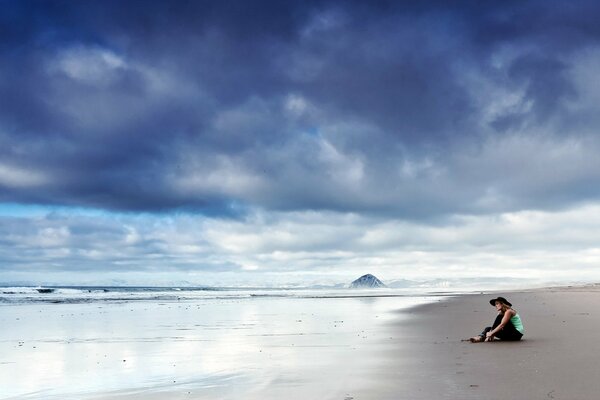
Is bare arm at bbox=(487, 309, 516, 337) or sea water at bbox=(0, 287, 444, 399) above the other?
bare arm at bbox=(487, 309, 516, 337)

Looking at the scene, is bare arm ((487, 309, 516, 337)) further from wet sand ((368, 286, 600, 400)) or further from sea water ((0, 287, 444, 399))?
sea water ((0, 287, 444, 399))

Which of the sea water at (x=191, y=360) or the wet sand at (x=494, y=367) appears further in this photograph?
the sea water at (x=191, y=360)

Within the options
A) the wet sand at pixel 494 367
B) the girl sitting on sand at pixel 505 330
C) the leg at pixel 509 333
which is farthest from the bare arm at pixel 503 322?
the wet sand at pixel 494 367

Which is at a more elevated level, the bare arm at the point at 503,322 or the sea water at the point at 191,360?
the bare arm at the point at 503,322

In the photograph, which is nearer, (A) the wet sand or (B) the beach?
(A) the wet sand

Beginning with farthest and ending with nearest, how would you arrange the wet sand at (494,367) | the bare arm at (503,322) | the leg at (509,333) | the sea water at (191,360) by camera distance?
1. the leg at (509,333)
2. the bare arm at (503,322)
3. the sea water at (191,360)
4. the wet sand at (494,367)

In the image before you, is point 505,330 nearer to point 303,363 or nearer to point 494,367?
point 494,367

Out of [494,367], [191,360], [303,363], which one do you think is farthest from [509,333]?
[191,360]

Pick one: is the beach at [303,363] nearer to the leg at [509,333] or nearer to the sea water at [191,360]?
the sea water at [191,360]

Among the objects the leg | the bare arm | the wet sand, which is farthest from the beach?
the leg

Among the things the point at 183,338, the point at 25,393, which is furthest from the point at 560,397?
the point at 183,338

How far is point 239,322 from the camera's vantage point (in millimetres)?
23234

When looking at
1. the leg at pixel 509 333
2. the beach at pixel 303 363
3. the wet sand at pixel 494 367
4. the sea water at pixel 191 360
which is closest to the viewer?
the wet sand at pixel 494 367

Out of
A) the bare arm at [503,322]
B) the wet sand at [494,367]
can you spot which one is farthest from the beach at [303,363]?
the bare arm at [503,322]
